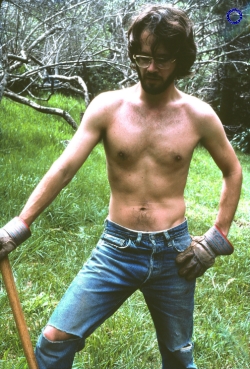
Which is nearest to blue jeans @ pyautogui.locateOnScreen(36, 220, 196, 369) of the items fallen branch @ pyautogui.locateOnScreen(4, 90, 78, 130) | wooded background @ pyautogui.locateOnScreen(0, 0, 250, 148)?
wooded background @ pyautogui.locateOnScreen(0, 0, 250, 148)

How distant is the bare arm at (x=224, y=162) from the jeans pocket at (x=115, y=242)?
52 centimetres

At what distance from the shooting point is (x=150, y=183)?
2215mm

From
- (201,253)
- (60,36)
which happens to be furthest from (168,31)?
(60,36)

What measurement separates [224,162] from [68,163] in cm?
77

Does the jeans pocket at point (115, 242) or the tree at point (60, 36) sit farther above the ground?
the tree at point (60, 36)

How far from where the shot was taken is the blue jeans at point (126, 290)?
79.0 inches

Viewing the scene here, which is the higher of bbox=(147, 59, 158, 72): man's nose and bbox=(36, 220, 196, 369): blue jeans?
bbox=(147, 59, 158, 72): man's nose

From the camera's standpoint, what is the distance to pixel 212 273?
4289mm

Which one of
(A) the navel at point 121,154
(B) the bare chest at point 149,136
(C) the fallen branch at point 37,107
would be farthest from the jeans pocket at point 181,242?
(C) the fallen branch at point 37,107

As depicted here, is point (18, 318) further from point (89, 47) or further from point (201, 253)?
point (89, 47)

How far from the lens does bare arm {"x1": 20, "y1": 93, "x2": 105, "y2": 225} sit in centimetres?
207

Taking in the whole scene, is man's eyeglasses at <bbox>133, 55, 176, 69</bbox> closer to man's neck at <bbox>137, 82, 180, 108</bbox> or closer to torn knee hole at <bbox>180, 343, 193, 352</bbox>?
man's neck at <bbox>137, 82, 180, 108</bbox>

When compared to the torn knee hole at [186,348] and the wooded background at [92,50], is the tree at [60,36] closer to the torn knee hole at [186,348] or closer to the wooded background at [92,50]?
the wooded background at [92,50]

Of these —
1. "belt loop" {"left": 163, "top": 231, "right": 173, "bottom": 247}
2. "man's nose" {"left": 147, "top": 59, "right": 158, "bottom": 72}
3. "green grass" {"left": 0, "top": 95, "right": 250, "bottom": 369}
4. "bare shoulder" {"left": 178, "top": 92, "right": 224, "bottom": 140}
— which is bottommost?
"green grass" {"left": 0, "top": 95, "right": 250, "bottom": 369}
